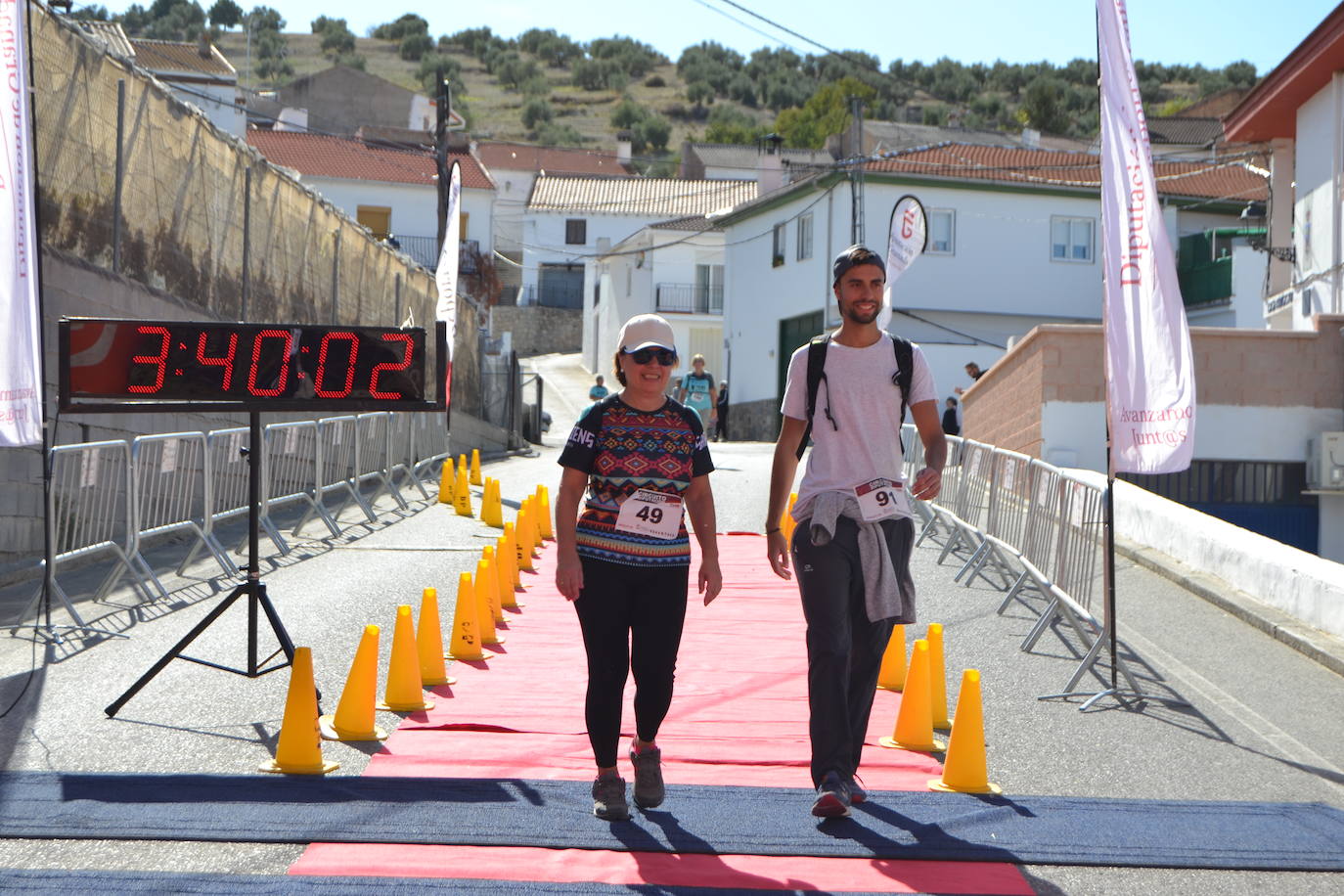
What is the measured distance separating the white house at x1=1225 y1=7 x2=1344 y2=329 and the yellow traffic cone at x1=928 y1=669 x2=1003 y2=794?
16.9 m

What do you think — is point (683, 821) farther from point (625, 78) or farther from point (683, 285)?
point (625, 78)

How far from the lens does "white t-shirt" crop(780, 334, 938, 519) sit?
18.6 feet

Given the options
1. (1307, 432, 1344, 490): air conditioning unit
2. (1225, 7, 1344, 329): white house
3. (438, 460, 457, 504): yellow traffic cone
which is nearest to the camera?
(438, 460, 457, 504): yellow traffic cone

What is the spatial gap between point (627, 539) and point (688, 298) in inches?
2031

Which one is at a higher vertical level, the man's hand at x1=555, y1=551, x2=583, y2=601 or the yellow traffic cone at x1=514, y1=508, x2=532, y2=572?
the man's hand at x1=555, y1=551, x2=583, y2=601

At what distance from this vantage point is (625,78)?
518ft

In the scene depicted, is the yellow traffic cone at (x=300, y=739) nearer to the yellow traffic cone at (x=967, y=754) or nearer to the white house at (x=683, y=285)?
the yellow traffic cone at (x=967, y=754)

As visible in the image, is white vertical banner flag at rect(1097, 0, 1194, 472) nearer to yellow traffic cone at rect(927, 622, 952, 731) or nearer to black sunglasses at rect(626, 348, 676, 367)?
yellow traffic cone at rect(927, 622, 952, 731)

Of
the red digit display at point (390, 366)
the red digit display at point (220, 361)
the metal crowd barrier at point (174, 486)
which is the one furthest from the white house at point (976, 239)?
the red digit display at point (220, 361)

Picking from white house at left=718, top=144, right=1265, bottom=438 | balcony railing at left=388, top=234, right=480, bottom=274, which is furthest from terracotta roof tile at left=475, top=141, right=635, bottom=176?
white house at left=718, top=144, right=1265, bottom=438

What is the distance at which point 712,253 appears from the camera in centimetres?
5738

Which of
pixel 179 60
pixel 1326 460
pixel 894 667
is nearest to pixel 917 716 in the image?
pixel 894 667

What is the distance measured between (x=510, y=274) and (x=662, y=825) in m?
70.4

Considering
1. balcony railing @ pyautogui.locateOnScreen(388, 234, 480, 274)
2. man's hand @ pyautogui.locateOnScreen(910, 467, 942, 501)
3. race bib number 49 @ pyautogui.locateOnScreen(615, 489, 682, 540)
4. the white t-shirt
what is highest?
balcony railing @ pyautogui.locateOnScreen(388, 234, 480, 274)
